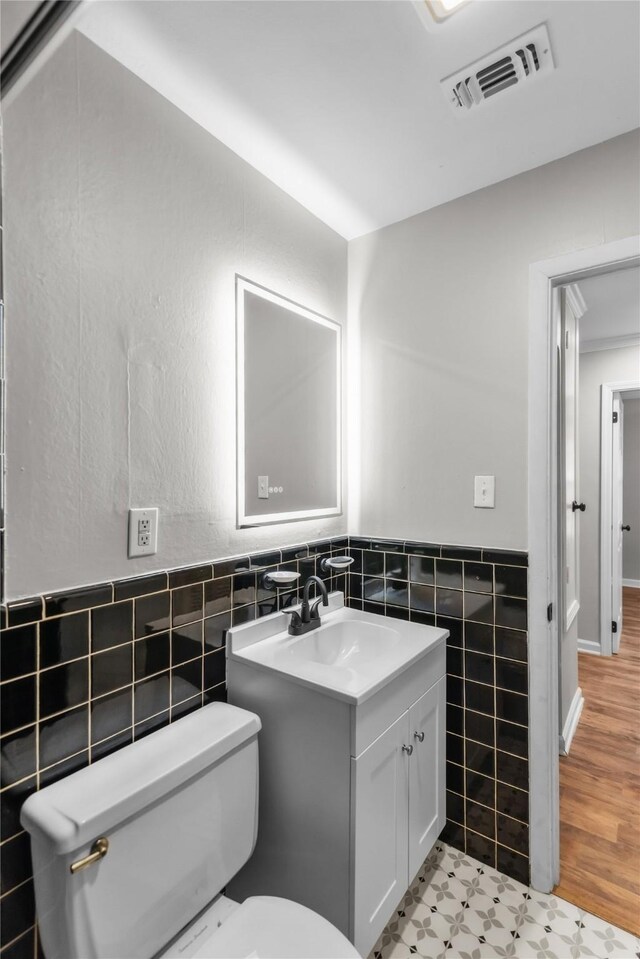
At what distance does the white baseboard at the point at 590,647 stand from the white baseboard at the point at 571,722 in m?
0.77

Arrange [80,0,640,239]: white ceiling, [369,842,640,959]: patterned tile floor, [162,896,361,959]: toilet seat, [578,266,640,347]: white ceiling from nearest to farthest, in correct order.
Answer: [162,896,361,959]: toilet seat
[80,0,640,239]: white ceiling
[369,842,640,959]: patterned tile floor
[578,266,640,347]: white ceiling

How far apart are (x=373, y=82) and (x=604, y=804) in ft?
8.59

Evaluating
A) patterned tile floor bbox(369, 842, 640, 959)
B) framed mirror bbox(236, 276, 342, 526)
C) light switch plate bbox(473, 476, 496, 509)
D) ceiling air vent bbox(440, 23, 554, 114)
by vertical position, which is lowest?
patterned tile floor bbox(369, 842, 640, 959)

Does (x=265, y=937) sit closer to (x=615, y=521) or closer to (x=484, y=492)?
(x=484, y=492)

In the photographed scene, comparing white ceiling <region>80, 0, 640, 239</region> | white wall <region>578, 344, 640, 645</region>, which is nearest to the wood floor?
white wall <region>578, 344, 640, 645</region>

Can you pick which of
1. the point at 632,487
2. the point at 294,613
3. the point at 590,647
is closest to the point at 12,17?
the point at 294,613

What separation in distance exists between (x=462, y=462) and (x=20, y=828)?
1538 millimetres

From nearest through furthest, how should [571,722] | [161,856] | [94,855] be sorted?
[94,855] < [161,856] < [571,722]

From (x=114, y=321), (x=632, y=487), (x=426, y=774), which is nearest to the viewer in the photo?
(x=114, y=321)

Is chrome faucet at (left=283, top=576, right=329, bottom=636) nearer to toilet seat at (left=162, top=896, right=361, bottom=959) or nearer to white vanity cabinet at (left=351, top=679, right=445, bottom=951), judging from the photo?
white vanity cabinet at (left=351, top=679, right=445, bottom=951)

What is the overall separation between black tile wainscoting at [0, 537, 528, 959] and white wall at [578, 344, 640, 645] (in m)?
2.21

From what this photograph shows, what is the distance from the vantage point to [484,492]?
1.63 meters

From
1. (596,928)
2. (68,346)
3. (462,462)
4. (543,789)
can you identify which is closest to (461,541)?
(462,462)

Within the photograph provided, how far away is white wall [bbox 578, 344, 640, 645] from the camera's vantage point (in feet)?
10.9
